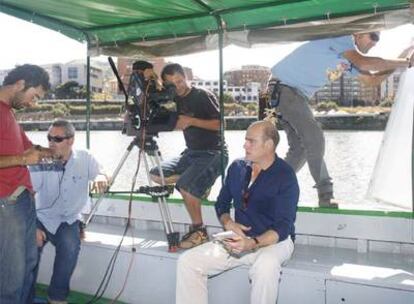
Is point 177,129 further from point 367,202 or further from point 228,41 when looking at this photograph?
point 367,202

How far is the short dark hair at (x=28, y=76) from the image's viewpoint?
8.34 ft

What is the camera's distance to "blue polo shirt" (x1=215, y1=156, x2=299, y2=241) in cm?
262

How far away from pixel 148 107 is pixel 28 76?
937mm

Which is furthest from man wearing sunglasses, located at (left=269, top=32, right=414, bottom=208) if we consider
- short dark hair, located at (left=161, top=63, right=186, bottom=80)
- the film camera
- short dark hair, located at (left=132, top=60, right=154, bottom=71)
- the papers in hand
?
the papers in hand

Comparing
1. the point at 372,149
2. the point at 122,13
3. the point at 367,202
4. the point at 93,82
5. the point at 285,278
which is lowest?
the point at 285,278

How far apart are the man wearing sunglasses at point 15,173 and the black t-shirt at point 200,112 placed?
141 centimetres

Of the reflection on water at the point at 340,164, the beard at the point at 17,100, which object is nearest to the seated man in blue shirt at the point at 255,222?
the reflection on water at the point at 340,164

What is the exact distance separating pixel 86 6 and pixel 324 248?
8.05ft

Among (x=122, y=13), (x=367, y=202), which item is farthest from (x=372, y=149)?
(x=122, y=13)

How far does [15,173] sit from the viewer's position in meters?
2.62

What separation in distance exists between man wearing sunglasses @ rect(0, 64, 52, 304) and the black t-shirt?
1414 millimetres

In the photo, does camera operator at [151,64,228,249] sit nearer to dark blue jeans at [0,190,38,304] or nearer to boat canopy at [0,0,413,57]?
boat canopy at [0,0,413,57]

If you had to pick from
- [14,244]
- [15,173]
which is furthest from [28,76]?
[14,244]

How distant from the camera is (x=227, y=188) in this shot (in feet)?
9.53
